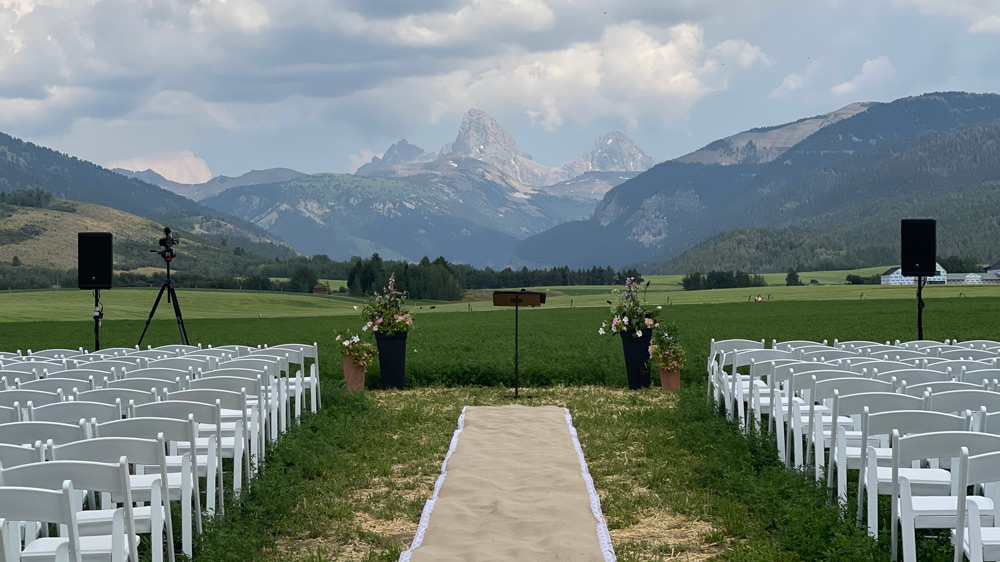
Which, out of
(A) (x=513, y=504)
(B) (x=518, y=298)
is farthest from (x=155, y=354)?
(A) (x=513, y=504)

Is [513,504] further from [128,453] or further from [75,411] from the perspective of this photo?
[75,411]

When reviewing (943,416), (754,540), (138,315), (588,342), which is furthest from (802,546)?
(138,315)

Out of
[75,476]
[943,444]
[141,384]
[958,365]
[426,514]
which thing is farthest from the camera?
[958,365]

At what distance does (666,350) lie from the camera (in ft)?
47.3

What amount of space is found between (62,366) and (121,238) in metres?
160

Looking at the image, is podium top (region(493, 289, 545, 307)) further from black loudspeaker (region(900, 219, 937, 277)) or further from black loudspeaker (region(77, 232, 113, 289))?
black loudspeaker (region(77, 232, 113, 289))

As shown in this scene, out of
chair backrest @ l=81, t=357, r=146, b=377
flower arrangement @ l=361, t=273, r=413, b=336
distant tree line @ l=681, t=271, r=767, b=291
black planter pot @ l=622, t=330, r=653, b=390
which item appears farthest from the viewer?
distant tree line @ l=681, t=271, r=767, b=291

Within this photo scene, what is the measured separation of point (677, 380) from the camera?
14758 mm

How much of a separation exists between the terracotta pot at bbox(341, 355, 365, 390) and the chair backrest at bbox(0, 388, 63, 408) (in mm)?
7798

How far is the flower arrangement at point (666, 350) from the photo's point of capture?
14406 millimetres

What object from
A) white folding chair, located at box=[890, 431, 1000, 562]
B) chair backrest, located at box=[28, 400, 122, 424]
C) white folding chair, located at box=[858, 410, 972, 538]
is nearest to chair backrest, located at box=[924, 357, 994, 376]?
white folding chair, located at box=[858, 410, 972, 538]

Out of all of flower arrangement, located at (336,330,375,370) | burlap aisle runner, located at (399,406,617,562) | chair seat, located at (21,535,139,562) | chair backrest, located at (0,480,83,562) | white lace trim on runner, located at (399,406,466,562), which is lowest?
white lace trim on runner, located at (399,406,466,562)

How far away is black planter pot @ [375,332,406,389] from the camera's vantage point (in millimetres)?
15023

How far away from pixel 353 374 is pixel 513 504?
842 centimetres
